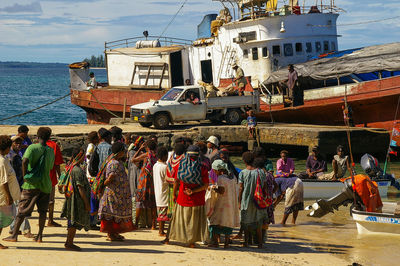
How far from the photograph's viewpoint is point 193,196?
8.20 meters

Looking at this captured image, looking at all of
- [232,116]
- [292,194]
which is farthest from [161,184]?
[232,116]

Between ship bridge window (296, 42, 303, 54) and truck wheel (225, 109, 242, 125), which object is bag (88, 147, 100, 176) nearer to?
truck wheel (225, 109, 242, 125)

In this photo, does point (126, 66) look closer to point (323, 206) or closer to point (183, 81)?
point (183, 81)

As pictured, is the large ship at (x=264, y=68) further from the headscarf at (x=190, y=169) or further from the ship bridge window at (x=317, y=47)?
the headscarf at (x=190, y=169)

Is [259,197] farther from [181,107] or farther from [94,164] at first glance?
[181,107]

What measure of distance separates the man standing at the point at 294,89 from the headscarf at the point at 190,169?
1405cm

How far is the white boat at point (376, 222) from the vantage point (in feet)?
33.8

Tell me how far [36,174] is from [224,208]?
8.42 ft

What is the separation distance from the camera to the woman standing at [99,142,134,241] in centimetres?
816

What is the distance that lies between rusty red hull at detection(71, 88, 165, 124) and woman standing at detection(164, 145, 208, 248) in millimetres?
16604

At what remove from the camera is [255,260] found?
8.12 meters

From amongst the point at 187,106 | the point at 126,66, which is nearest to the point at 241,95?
the point at 187,106

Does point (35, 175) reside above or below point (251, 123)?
below

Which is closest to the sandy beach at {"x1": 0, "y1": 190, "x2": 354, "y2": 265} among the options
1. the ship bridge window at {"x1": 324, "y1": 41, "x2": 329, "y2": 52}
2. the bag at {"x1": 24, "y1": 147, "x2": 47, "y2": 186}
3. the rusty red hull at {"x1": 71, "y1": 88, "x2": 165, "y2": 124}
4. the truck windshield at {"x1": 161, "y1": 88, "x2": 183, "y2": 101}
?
the bag at {"x1": 24, "y1": 147, "x2": 47, "y2": 186}
